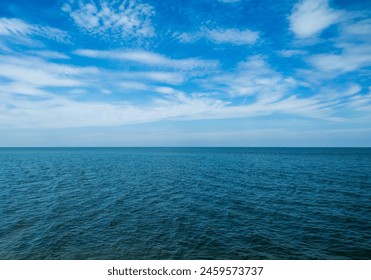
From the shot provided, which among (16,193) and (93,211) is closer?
(93,211)

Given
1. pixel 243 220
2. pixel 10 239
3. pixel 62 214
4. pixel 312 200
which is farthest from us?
pixel 312 200

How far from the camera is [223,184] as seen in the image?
4534 cm

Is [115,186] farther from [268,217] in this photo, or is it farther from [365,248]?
[365,248]

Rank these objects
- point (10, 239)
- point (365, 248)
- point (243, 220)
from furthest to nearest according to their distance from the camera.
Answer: point (243, 220), point (10, 239), point (365, 248)

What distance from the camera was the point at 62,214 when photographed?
87.0 feet

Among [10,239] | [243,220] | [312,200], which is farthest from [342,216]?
[10,239]

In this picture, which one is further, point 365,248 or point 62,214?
point 62,214

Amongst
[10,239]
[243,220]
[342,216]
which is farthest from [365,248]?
[10,239]

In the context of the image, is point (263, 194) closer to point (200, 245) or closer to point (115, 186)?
point (200, 245)
